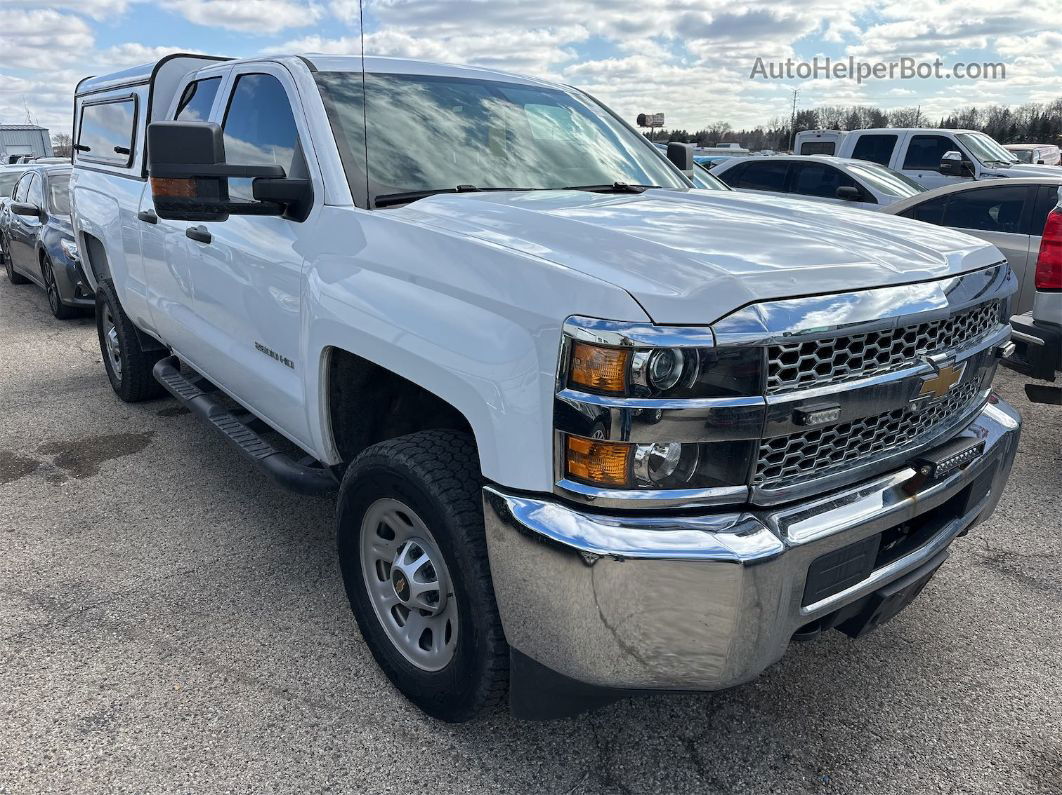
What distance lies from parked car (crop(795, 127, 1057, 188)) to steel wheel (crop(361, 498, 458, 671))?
11.4 m

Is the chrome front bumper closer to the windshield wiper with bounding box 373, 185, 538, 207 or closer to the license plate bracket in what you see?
the license plate bracket

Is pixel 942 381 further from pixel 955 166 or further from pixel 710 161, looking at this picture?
pixel 710 161

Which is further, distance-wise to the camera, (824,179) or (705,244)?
(824,179)

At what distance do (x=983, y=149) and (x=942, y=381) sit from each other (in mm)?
12722

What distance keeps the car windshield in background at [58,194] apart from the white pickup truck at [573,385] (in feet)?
22.7

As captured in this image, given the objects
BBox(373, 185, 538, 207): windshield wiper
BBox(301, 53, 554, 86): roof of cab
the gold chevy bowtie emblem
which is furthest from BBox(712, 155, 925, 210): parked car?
the gold chevy bowtie emblem

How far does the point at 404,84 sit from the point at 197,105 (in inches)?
54.4

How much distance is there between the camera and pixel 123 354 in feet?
17.8

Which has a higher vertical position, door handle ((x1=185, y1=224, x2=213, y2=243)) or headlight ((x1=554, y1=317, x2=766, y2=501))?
door handle ((x1=185, y1=224, x2=213, y2=243))

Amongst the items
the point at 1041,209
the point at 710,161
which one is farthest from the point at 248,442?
the point at 710,161

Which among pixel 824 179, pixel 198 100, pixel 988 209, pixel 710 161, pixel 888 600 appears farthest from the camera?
pixel 710 161

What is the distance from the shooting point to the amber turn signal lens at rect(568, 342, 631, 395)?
182 centimetres

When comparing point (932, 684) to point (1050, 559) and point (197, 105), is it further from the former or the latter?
point (197, 105)

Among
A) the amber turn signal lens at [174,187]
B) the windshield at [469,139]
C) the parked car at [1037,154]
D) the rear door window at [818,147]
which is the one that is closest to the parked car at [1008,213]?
the windshield at [469,139]
